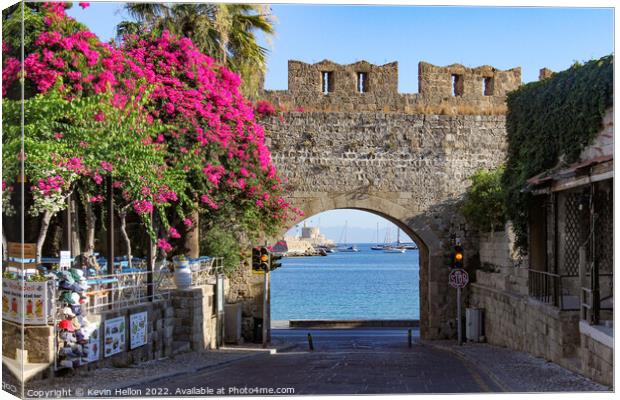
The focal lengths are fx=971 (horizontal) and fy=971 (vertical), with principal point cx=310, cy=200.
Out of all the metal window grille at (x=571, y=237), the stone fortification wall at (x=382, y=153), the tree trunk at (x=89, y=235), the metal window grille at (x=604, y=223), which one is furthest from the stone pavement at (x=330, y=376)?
the stone fortification wall at (x=382, y=153)

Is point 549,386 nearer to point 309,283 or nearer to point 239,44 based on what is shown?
point 239,44

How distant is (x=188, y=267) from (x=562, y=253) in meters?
6.19

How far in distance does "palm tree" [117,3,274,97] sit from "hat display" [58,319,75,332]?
183 inches

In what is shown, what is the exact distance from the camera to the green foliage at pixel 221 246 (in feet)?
63.3

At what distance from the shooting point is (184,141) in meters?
16.3

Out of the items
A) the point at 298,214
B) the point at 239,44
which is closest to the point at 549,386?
the point at 239,44

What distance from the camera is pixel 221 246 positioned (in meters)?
19.4

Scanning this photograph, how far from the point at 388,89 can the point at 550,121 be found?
5827 mm

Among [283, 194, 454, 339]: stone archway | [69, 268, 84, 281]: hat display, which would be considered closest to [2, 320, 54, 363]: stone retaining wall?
[69, 268, 84, 281]: hat display

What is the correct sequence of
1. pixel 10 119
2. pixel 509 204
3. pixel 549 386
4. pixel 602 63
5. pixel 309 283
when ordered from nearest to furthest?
pixel 10 119 → pixel 549 386 → pixel 602 63 → pixel 509 204 → pixel 309 283

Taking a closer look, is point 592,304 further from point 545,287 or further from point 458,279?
point 458,279

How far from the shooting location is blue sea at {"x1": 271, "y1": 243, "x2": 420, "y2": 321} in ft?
168

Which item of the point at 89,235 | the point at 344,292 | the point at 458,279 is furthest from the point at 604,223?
the point at 344,292

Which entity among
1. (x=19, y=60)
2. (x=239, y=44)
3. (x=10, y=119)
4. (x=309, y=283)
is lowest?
(x=309, y=283)
